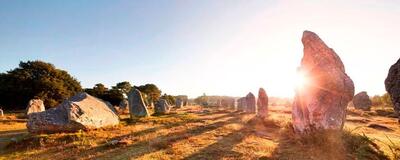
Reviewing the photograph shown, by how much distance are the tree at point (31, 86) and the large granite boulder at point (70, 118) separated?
24780mm

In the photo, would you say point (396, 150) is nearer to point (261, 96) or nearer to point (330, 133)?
point (330, 133)

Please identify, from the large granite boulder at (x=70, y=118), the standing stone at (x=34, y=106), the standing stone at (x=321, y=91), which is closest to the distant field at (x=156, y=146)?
the large granite boulder at (x=70, y=118)

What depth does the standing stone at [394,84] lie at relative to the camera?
6648 millimetres

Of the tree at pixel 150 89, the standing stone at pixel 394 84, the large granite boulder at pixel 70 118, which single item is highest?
the tree at pixel 150 89

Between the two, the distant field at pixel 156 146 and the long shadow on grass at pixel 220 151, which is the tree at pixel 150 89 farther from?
the long shadow on grass at pixel 220 151

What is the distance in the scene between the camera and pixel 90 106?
15.2 meters

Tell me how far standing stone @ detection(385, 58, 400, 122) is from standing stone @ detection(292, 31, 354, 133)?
5382 mm

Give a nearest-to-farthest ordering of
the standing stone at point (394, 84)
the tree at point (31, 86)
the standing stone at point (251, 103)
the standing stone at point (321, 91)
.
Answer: the standing stone at point (394, 84) → the standing stone at point (321, 91) → the standing stone at point (251, 103) → the tree at point (31, 86)

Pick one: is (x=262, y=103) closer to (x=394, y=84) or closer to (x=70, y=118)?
(x=70, y=118)

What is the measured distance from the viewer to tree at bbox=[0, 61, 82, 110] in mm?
36312

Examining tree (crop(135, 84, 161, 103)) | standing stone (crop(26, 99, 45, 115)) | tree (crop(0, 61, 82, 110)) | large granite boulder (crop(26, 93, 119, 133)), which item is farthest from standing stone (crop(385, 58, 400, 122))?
tree (crop(135, 84, 161, 103))

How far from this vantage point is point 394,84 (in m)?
6.86

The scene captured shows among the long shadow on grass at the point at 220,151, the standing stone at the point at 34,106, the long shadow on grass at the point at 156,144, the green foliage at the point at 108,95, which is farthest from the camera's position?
the green foliage at the point at 108,95

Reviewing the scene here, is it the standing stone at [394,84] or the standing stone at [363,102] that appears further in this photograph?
the standing stone at [363,102]
